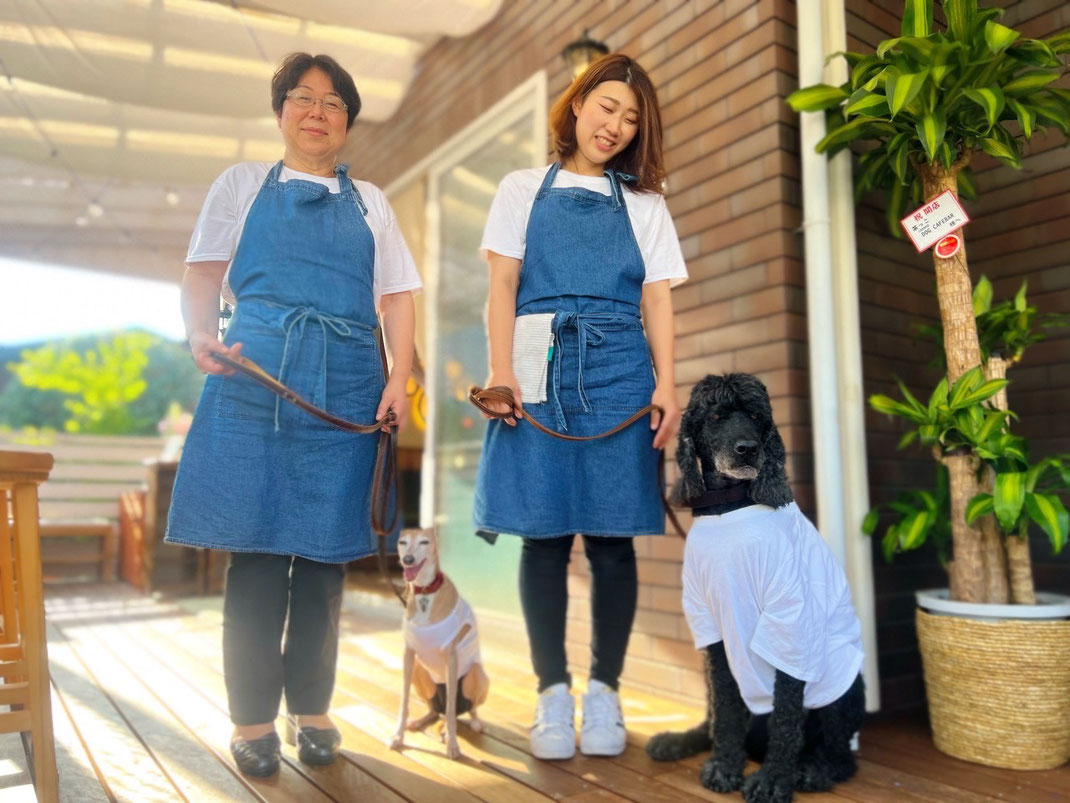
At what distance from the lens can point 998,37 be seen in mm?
1746

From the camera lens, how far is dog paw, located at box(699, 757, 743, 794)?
162 centimetres

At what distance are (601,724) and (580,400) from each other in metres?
0.75

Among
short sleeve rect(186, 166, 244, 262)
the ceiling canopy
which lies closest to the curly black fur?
short sleeve rect(186, 166, 244, 262)

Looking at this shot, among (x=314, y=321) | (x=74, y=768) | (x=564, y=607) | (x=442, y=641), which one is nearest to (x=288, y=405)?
(x=314, y=321)

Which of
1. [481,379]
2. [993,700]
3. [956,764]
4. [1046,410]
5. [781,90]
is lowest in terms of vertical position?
[956,764]

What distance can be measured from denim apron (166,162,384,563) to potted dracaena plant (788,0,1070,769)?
1.27m

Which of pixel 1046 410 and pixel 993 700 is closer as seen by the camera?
pixel 993 700

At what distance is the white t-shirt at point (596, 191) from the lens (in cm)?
189

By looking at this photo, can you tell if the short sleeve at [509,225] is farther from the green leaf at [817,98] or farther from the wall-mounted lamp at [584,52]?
the wall-mounted lamp at [584,52]

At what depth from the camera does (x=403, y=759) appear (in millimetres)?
1818

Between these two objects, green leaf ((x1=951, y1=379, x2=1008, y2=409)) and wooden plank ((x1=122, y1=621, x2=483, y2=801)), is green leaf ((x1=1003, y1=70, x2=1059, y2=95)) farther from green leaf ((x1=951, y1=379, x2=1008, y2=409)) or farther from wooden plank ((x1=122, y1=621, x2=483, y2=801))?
wooden plank ((x1=122, y1=621, x2=483, y2=801))

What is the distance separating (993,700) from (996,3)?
2.10 meters

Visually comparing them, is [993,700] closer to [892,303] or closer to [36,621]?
[892,303]

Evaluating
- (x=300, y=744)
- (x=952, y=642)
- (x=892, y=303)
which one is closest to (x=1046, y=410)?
(x=892, y=303)
